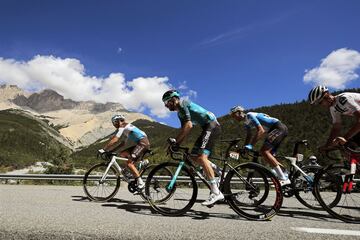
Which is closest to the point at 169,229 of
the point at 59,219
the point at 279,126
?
the point at 59,219

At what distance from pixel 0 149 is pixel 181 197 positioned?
14773 centimetres

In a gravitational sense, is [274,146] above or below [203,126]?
below

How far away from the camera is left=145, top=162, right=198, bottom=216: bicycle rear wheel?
6.88 m

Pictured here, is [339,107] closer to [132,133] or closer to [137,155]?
[137,155]

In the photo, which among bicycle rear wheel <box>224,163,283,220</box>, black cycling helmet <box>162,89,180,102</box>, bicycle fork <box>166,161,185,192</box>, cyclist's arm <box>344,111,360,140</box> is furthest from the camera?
bicycle fork <box>166,161,185,192</box>

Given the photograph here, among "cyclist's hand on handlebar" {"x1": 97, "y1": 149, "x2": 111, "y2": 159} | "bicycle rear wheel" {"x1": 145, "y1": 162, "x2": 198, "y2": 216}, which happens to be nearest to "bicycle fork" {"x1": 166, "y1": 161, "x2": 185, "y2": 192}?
"bicycle rear wheel" {"x1": 145, "y1": 162, "x2": 198, "y2": 216}

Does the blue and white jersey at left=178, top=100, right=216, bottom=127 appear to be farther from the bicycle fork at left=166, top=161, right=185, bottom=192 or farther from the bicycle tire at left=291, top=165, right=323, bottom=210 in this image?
the bicycle tire at left=291, top=165, right=323, bottom=210

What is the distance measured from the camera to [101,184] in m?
9.14

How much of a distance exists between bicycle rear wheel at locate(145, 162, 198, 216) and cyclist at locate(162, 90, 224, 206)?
36cm

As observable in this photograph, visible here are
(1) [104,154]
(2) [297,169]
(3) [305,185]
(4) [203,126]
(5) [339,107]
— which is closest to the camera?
(5) [339,107]

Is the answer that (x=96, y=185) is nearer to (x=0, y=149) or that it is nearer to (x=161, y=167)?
(x=161, y=167)

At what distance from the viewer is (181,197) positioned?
736cm

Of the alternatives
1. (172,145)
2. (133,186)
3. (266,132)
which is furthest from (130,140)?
(266,132)

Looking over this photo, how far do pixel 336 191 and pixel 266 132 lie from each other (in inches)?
86.9
